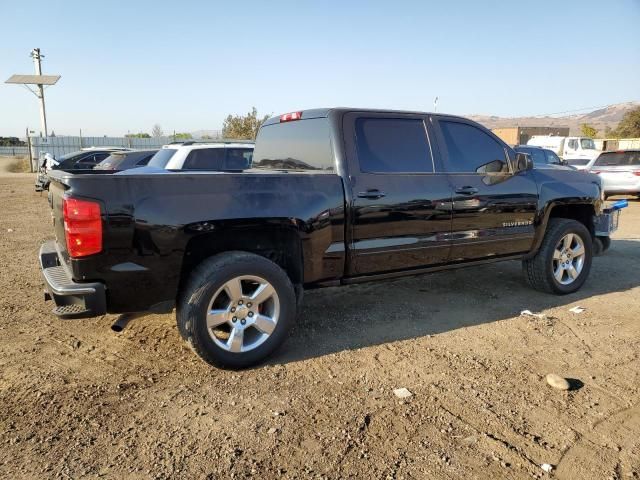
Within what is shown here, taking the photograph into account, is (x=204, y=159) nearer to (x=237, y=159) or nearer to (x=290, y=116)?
(x=237, y=159)

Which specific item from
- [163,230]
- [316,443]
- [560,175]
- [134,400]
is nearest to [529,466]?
[316,443]

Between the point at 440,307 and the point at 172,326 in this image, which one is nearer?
the point at 172,326

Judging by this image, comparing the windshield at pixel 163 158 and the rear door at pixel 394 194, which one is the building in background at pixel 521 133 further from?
the rear door at pixel 394 194

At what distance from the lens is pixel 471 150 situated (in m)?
4.91

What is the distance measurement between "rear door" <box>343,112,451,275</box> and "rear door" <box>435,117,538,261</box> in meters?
0.17

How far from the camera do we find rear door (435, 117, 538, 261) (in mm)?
4684

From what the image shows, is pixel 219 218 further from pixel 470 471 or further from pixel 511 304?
pixel 511 304

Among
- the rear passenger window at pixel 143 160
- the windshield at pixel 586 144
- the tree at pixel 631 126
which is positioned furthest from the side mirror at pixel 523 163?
the tree at pixel 631 126

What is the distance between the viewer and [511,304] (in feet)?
17.2

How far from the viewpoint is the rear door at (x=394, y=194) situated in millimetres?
4109

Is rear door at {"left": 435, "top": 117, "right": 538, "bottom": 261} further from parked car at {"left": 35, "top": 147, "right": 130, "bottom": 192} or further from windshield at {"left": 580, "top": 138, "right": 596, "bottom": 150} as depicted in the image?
windshield at {"left": 580, "top": 138, "right": 596, "bottom": 150}

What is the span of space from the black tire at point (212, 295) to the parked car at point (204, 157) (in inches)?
209

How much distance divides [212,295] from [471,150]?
9.69ft

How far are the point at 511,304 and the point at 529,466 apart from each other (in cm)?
289
